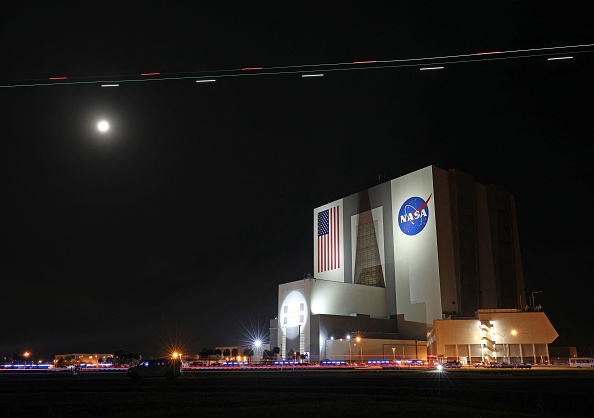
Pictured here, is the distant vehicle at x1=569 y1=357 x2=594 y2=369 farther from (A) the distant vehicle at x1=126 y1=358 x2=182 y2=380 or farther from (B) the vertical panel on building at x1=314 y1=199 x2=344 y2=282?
(A) the distant vehicle at x1=126 y1=358 x2=182 y2=380

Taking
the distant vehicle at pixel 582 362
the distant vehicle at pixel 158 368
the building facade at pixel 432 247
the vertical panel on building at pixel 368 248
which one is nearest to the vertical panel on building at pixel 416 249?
the building facade at pixel 432 247

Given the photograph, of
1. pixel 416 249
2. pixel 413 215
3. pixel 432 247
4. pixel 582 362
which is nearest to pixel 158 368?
pixel 432 247

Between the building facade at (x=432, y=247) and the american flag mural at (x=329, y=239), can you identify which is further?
the american flag mural at (x=329, y=239)

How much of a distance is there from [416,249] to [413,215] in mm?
5509

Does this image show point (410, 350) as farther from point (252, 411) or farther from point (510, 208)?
point (252, 411)

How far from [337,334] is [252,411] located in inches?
2627

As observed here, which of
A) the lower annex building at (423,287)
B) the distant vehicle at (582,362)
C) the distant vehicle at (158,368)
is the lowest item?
the distant vehicle at (582,362)

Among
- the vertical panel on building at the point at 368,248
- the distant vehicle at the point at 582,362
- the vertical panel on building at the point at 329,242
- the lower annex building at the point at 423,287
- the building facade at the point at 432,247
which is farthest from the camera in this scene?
the vertical panel on building at the point at 329,242

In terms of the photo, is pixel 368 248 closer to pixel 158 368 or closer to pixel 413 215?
pixel 413 215

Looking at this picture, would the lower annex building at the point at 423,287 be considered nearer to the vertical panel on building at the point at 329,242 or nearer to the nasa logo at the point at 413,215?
the nasa logo at the point at 413,215

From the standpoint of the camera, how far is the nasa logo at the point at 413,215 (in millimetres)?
79500

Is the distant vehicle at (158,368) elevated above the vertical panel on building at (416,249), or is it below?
below

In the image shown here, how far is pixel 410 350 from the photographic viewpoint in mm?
74250

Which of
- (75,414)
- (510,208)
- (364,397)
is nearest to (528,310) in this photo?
(510,208)
